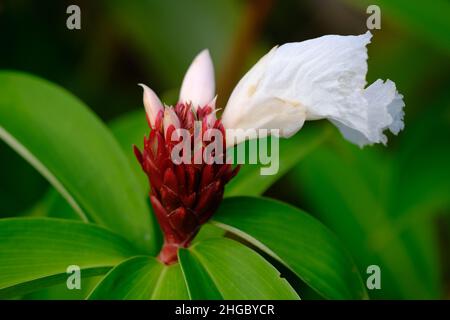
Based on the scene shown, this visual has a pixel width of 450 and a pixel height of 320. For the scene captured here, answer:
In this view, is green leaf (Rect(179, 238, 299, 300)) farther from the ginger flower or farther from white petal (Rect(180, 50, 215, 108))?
white petal (Rect(180, 50, 215, 108))

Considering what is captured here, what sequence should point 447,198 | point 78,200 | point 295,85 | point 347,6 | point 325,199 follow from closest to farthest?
1. point 295,85
2. point 78,200
3. point 447,198
4. point 325,199
5. point 347,6

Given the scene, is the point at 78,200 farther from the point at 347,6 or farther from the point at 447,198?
the point at 347,6

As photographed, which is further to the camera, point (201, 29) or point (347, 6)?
point (347, 6)

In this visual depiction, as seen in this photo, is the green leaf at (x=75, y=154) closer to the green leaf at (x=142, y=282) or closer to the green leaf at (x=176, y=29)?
the green leaf at (x=142, y=282)

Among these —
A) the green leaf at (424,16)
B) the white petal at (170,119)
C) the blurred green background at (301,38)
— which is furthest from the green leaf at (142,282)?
the green leaf at (424,16)

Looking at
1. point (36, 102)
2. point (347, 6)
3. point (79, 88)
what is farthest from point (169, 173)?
point (347, 6)

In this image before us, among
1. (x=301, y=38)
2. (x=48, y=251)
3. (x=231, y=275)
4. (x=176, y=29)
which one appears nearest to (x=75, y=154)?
(x=48, y=251)

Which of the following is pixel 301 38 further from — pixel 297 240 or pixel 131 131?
pixel 297 240
